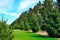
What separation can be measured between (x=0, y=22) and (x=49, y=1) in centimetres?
7386

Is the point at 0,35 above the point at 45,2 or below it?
below

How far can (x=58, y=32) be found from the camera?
4397 cm

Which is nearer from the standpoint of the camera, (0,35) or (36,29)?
(0,35)

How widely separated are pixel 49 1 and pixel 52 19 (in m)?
43.6

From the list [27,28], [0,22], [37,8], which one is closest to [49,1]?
[37,8]

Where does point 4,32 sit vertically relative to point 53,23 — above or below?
below

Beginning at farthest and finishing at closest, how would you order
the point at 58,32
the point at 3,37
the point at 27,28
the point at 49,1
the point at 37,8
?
the point at 37,8
the point at 49,1
the point at 27,28
the point at 58,32
the point at 3,37

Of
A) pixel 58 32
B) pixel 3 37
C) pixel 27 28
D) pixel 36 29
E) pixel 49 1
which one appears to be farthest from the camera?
pixel 49 1

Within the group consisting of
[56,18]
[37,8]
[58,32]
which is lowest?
[58,32]

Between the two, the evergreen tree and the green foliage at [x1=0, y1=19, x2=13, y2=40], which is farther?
the evergreen tree

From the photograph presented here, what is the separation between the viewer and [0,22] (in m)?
15.4

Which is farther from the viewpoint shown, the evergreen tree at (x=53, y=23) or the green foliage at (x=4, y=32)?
the evergreen tree at (x=53, y=23)

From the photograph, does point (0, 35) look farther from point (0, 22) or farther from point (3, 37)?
point (0, 22)

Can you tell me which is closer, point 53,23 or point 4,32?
point 4,32
